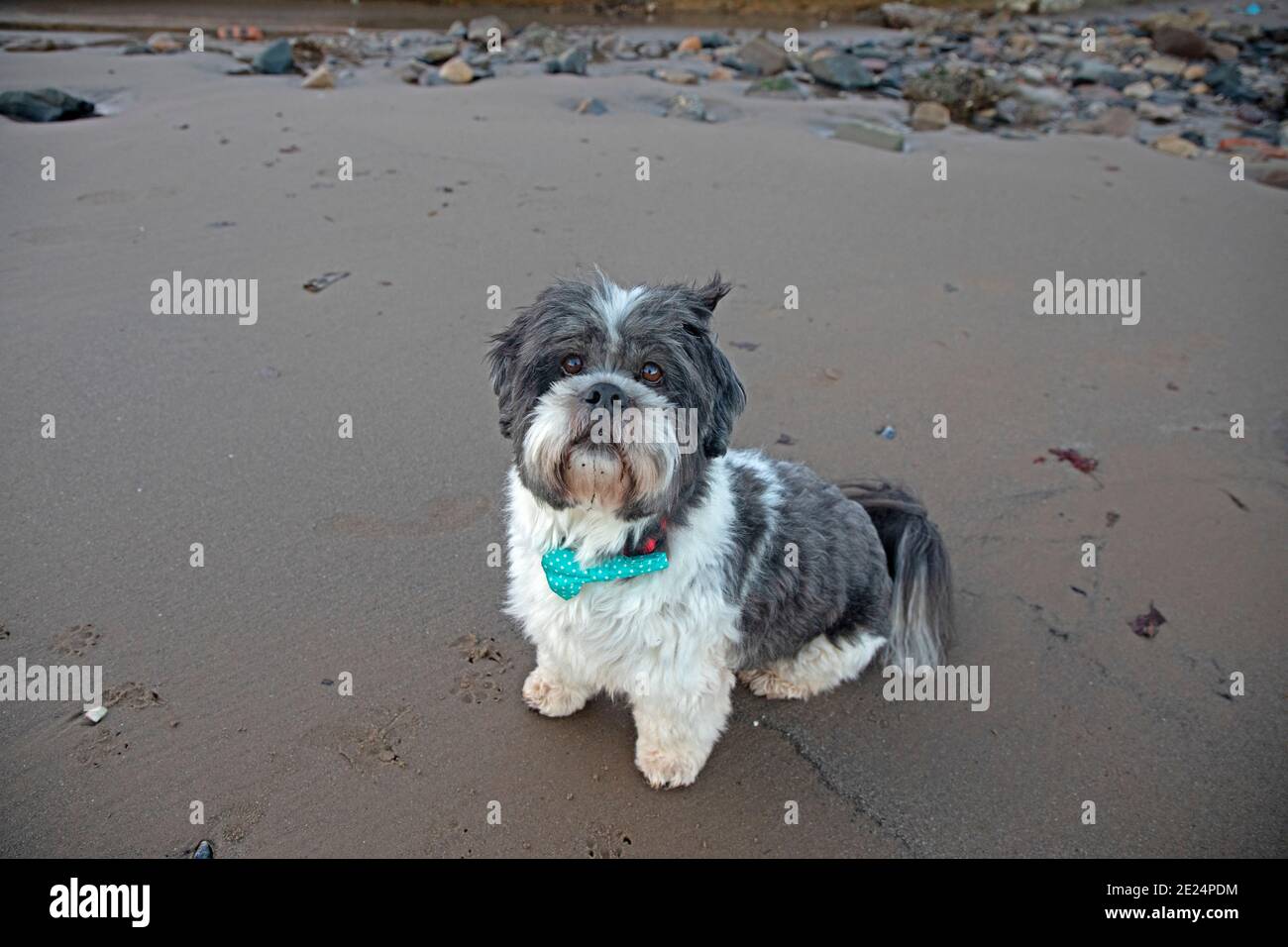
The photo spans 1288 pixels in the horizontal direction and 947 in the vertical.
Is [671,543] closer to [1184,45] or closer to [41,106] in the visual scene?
[41,106]

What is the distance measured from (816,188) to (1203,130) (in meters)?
6.41

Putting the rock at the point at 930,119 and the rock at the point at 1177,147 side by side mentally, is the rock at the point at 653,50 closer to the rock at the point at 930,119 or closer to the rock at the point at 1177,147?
the rock at the point at 930,119

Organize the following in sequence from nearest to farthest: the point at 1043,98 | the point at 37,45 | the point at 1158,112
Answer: the point at 1158,112
the point at 1043,98
the point at 37,45

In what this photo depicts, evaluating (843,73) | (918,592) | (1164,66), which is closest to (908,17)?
(1164,66)

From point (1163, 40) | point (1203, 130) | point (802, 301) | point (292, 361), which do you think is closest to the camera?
point (292, 361)

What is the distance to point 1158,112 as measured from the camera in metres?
11.2

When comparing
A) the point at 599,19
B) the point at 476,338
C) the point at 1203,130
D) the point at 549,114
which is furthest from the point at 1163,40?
the point at 476,338

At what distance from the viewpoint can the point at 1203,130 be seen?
10492 millimetres

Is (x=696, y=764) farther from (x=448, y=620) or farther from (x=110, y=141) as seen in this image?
(x=110, y=141)

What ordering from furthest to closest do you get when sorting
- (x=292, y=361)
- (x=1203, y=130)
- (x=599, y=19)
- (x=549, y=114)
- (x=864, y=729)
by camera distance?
(x=599, y=19) → (x=1203, y=130) → (x=549, y=114) → (x=292, y=361) → (x=864, y=729)

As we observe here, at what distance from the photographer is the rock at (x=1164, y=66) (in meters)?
13.9

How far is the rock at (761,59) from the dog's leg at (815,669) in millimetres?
10976

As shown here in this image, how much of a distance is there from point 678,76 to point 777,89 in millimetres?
1381

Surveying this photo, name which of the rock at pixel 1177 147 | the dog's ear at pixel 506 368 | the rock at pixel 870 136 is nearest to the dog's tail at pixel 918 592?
the dog's ear at pixel 506 368
